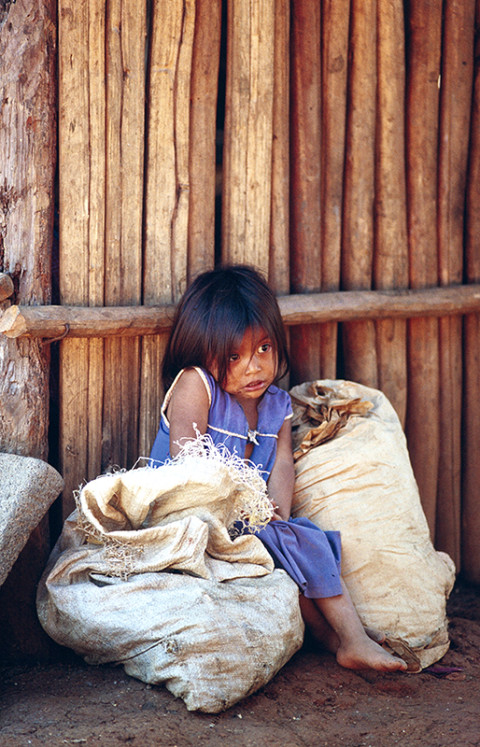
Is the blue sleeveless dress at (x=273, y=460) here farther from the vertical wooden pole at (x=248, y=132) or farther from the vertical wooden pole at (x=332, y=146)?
the vertical wooden pole at (x=248, y=132)

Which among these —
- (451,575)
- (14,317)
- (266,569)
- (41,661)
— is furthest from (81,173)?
(451,575)

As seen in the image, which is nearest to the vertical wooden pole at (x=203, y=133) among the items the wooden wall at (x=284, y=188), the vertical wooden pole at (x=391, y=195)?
the wooden wall at (x=284, y=188)

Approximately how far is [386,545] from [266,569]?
63 centimetres

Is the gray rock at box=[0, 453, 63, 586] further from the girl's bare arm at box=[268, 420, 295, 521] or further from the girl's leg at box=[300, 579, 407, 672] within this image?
the girl's leg at box=[300, 579, 407, 672]

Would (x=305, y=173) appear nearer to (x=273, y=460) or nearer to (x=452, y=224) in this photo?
(x=452, y=224)

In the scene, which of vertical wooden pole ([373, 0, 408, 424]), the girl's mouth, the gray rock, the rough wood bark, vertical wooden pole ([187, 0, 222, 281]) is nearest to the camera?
the gray rock

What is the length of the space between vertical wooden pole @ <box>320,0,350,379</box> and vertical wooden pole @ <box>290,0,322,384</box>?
0.04 metres

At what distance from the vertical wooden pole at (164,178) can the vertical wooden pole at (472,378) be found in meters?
1.57

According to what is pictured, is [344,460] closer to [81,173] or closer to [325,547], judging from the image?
[325,547]

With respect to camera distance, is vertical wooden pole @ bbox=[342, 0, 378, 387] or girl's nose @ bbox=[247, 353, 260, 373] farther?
vertical wooden pole @ bbox=[342, 0, 378, 387]

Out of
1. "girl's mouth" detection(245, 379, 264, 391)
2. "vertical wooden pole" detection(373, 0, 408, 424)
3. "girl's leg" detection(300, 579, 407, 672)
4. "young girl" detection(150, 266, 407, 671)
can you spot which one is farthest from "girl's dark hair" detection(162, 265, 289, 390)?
"girl's leg" detection(300, 579, 407, 672)

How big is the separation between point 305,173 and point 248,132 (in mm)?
341

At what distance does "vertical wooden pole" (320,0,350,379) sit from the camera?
3.49 metres

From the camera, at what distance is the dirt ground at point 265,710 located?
214 cm
